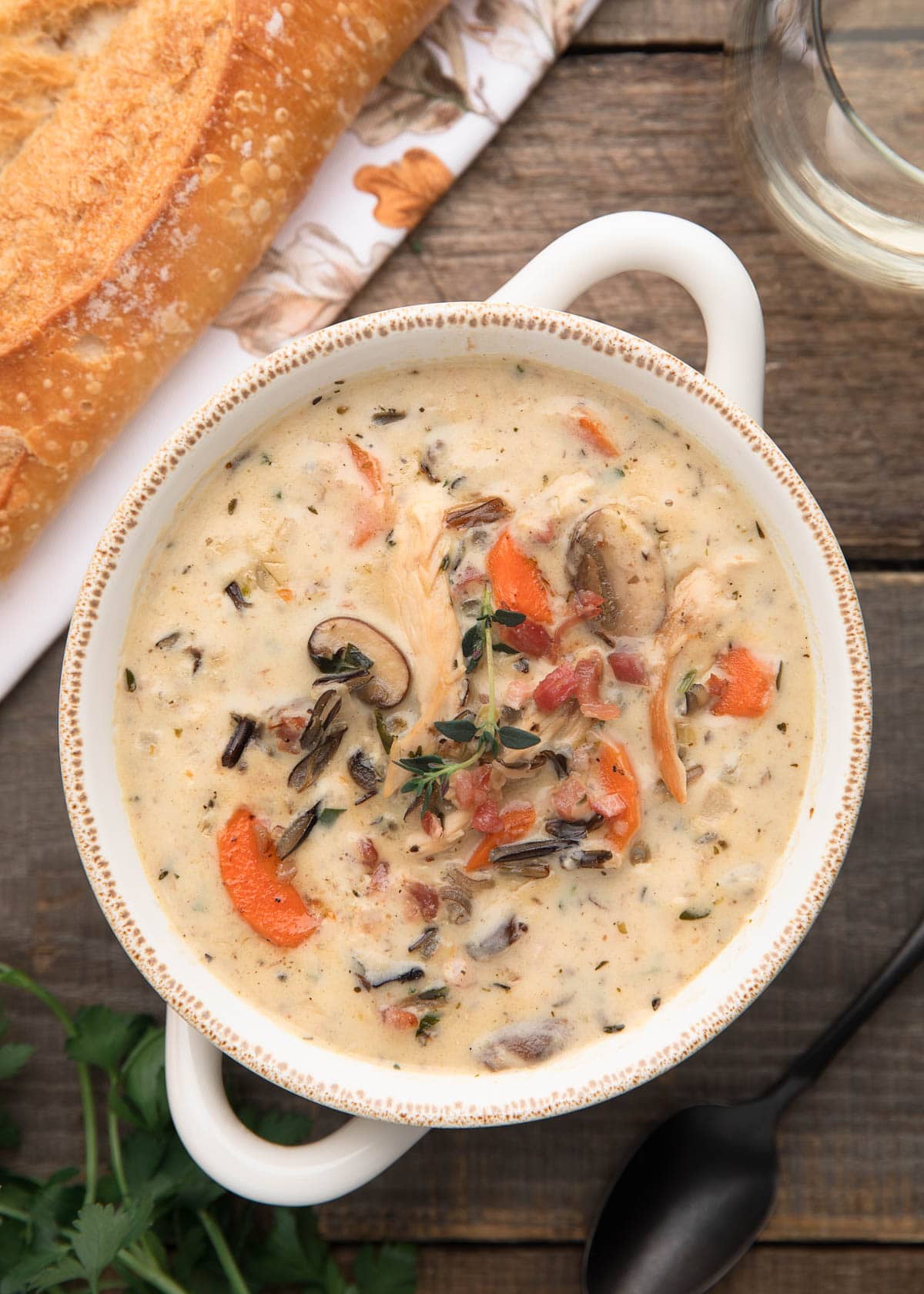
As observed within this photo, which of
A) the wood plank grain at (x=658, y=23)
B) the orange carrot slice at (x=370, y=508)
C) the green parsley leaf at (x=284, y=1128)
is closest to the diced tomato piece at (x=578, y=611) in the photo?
the orange carrot slice at (x=370, y=508)

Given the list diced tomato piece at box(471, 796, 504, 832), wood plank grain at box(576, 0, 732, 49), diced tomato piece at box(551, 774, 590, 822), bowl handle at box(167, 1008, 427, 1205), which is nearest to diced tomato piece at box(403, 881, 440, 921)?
diced tomato piece at box(471, 796, 504, 832)

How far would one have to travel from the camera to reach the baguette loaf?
85.0 inches

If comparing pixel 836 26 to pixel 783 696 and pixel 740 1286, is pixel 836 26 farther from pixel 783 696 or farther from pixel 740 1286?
pixel 740 1286

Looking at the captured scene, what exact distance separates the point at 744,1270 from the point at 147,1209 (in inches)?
52.6

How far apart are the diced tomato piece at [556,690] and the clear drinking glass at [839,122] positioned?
1066mm

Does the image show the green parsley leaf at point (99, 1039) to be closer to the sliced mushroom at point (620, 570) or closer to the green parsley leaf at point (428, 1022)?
the green parsley leaf at point (428, 1022)

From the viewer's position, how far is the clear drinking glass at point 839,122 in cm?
197

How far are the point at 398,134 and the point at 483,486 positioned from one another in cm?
102

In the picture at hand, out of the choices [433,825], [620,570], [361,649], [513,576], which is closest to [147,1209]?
[433,825]

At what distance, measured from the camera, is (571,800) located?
Answer: 6.06ft

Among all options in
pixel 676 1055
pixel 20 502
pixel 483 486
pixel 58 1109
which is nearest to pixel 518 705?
pixel 483 486

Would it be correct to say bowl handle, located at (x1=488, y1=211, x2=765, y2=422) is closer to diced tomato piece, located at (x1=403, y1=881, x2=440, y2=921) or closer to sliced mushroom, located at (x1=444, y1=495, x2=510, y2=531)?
sliced mushroom, located at (x1=444, y1=495, x2=510, y2=531)

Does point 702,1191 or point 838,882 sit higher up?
point 838,882

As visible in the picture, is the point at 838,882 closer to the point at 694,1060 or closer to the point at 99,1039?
the point at 694,1060
